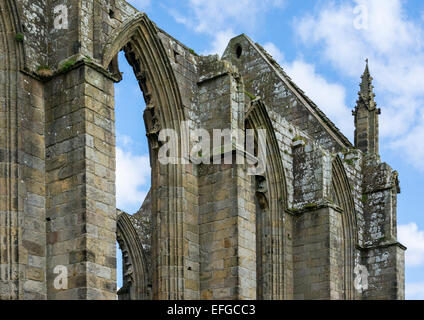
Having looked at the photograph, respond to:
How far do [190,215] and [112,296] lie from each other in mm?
3406

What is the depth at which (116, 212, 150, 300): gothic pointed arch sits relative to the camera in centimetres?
1803

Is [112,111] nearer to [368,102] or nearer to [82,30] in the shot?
[82,30]

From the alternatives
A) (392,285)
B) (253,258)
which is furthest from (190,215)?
(392,285)

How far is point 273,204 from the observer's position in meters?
17.3

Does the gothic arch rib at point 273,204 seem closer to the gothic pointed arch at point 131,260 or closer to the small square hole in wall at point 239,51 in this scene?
the gothic pointed arch at point 131,260

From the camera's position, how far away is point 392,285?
19359mm

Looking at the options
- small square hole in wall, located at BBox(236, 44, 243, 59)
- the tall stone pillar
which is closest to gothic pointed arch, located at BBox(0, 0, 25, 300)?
the tall stone pillar

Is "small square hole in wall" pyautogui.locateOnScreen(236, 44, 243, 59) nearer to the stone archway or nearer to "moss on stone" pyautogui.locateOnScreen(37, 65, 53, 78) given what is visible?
"moss on stone" pyautogui.locateOnScreen(37, 65, 53, 78)

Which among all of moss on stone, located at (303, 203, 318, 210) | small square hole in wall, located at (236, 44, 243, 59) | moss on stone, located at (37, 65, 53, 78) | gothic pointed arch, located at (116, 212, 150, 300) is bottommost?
gothic pointed arch, located at (116, 212, 150, 300)

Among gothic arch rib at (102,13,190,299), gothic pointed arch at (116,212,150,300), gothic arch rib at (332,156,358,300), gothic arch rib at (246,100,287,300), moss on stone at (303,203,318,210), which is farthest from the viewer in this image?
gothic arch rib at (332,156,358,300)

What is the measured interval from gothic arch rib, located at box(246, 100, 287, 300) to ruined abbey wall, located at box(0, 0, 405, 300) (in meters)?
0.03

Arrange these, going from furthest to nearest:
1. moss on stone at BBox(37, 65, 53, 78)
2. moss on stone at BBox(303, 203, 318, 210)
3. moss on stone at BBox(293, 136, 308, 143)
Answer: moss on stone at BBox(293, 136, 308, 143) → moss on stone at BBox(303, 203, 318, 210) → moss on stone at BBox(37, 65, 53, 78)

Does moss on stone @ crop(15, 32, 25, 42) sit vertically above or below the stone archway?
above

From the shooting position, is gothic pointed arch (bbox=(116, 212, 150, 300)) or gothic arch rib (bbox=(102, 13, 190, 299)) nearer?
gothic arch rib (bbox=(102, 13, 190, 299))
